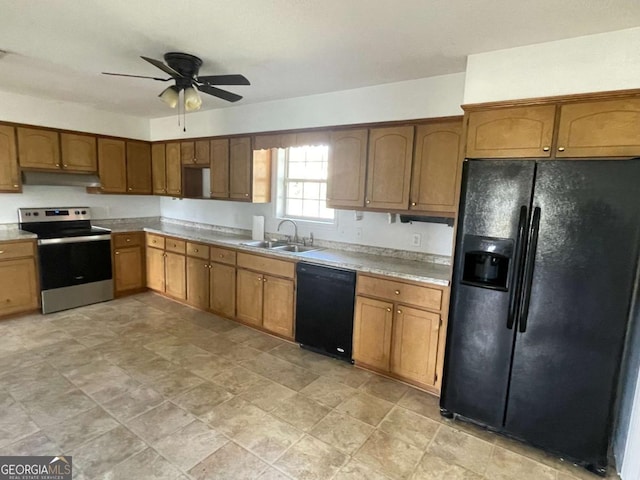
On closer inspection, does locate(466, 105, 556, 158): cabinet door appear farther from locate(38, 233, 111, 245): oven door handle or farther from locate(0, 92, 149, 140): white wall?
locate(0, 92, 149, 140): white wall

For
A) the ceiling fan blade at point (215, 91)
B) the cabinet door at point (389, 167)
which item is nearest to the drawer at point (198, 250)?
the ceiling fan blade at point (215, 91)

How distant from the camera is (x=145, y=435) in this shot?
221 cm

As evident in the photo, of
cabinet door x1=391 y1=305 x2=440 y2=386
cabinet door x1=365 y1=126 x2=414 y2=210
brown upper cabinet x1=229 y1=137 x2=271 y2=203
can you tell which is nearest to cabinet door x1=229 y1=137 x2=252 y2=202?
brown upper cabinet x1=229 y1=137 x2=271 y2=203

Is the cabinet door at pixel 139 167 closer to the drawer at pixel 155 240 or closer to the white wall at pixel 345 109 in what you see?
the drawer at pixel 155 240

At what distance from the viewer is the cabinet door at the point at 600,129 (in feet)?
6.35

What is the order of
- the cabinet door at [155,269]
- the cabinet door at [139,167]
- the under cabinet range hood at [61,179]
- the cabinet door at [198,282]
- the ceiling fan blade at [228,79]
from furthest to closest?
the cabinet door at [139,167] → the cabinet door at [155,269] → the cabinet door at [198,282] → the under cabinet range hood at [61,179] → the ceiling fan blade at [228,79]

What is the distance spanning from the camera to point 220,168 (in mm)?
4379

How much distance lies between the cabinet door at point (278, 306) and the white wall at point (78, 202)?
3.04 metres

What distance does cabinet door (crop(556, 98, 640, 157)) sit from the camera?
76.2 inches

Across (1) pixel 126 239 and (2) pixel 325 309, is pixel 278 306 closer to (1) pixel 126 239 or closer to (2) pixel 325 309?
(2) pixel 325 309

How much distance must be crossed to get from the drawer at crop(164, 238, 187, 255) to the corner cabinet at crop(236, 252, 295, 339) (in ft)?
3.36

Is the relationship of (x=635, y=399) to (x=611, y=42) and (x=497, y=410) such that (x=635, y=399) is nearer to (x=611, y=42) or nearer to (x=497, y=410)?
(x=497, y=410)

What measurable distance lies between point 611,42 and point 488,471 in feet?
8.43

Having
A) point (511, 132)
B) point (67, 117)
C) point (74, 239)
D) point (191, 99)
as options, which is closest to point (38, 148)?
point (67, 117)
